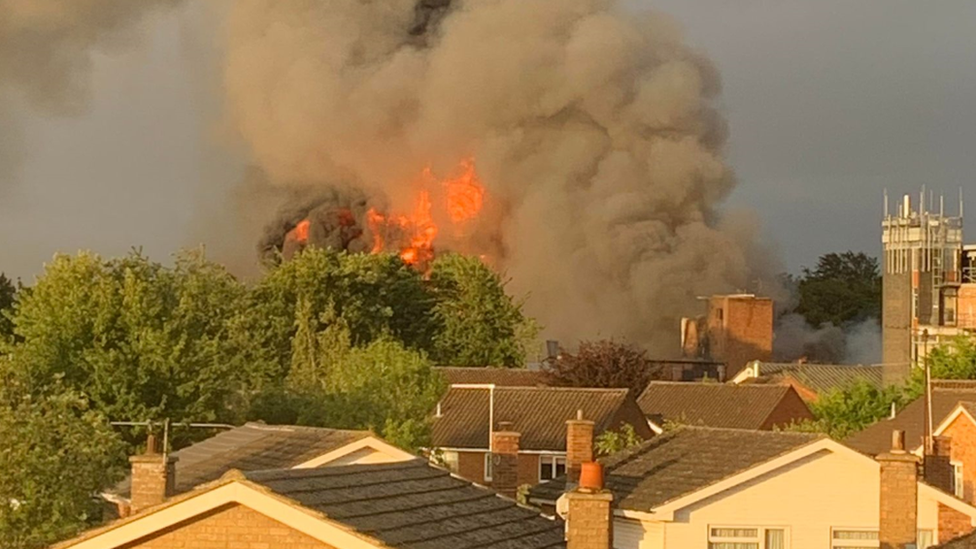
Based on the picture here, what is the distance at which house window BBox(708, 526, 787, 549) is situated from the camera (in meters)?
20.7

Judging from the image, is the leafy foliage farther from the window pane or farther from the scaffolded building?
the scaffolded building

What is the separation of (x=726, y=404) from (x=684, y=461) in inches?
1425

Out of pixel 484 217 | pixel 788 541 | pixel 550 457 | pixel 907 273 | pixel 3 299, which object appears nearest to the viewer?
pixel 788 541

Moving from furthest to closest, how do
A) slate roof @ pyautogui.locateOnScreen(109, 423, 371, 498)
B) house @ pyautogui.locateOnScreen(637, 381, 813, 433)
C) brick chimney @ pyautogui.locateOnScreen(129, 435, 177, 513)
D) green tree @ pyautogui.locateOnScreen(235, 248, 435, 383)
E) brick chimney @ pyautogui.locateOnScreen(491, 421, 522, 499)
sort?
green tree @ pyautogui.locateOnScreen(235, 248, 435, 383), house @ pyautogui.locateOnScreen(637, 381, 813, 433), brick chimney @ pyautogui.locateOnScreen(491, 421, 522, 499), slate roof @ pyautogui.locateOnScreen(109, 423, 371, 498), brick chimney @ pyautogui.locateOnScreen(129, 435, 177, 513)

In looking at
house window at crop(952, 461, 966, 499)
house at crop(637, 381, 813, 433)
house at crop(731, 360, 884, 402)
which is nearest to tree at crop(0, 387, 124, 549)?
house window at crop(952, 461, 966, 499)

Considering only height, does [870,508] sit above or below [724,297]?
below

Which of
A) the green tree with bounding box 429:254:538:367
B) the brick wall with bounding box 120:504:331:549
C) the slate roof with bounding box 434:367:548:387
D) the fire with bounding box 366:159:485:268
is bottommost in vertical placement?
the brick wall with bounding box 120:504:331:549

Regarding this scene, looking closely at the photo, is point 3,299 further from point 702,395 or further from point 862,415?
point 862,415

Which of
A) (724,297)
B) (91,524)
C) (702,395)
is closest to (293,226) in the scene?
(724,297)

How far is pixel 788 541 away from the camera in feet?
68.5

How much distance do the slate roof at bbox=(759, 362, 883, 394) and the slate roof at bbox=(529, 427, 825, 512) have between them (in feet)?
148

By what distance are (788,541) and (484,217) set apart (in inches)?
3141

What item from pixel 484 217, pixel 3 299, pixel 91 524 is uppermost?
pixel 484 217

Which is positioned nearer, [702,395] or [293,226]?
[702,395]
